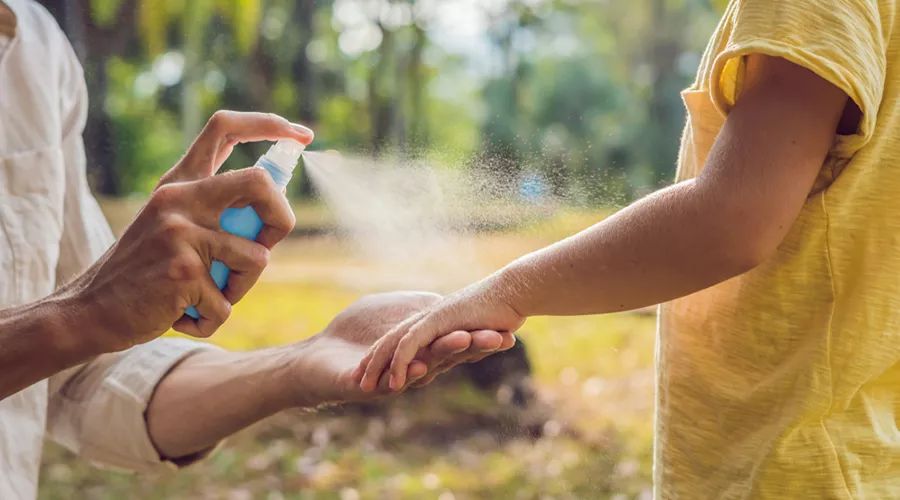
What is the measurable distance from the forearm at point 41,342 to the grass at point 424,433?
0.62 metres

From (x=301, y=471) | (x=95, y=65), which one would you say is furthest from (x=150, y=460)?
(x=301, y=471)

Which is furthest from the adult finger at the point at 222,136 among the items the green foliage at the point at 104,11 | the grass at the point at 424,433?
the green foliage at the point at 104,11

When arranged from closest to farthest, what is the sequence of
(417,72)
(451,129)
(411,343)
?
(411,343) → (451,129) → (417,72)

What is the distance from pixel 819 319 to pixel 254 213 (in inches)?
15.8

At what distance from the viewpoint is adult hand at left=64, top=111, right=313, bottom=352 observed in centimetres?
70

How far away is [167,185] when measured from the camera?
719 millimetres

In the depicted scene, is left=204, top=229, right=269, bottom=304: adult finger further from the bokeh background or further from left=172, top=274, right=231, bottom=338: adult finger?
the bokeh background

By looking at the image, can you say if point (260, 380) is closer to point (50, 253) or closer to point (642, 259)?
point (50, 253)

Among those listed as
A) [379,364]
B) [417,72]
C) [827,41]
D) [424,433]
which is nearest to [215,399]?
[379,364]

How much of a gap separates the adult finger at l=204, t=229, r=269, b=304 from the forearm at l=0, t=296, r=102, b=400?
12 centimetres

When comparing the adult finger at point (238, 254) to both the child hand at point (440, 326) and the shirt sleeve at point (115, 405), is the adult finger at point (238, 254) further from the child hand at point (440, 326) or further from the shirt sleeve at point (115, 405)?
the shirt sleeve at point (115, 405)

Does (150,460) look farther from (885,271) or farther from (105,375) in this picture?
(885,271)

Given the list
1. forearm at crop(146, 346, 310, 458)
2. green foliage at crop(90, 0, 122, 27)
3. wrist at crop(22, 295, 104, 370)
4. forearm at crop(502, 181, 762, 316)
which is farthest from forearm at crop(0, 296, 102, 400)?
green foliage at crop(90, 0, 122, 27)

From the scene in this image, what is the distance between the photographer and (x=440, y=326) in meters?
0.75
